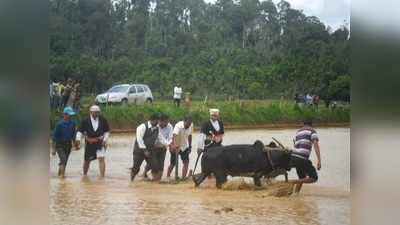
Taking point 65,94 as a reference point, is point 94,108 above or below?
below

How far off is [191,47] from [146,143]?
1435 millimetres

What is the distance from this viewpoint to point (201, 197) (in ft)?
32.8

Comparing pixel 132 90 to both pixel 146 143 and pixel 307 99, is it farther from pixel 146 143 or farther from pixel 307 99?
pixel 307 99

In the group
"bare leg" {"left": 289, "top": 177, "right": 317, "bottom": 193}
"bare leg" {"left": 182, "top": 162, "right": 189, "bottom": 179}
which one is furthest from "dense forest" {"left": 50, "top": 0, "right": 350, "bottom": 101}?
"bare leg" {"left": 289, "top": 177, "right": 317, "bottom": 193}

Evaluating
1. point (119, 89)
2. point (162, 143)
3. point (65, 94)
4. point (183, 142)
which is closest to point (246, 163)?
point (183, 142)

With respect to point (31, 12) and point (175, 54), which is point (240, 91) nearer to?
point (175, 54)

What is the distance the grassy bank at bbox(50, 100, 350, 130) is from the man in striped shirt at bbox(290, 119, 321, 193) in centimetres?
28

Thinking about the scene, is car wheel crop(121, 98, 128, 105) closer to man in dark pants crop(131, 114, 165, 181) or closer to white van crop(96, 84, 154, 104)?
white van crop(96, 84, 154, 104)

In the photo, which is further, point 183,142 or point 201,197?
point 183,142

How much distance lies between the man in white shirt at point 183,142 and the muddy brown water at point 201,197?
15cm

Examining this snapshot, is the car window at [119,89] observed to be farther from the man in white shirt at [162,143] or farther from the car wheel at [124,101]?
the man in white shirt at [162,143]

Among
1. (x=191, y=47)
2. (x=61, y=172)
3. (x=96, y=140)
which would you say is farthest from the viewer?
(x=191, y=47)

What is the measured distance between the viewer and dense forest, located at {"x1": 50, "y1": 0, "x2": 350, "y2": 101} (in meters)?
10.3

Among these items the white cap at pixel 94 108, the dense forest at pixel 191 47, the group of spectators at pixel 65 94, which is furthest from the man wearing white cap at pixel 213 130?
the group of spectators at pixel 65 94
